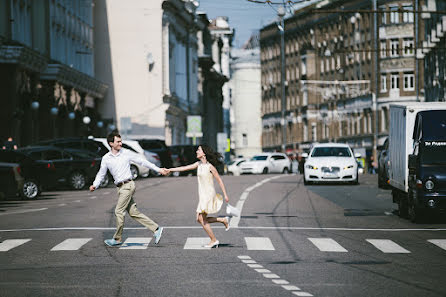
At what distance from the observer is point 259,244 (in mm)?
17766

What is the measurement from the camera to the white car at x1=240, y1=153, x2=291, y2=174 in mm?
75375

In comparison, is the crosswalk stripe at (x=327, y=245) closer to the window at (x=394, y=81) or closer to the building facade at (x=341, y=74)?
the building facade at (x=341, y=74)

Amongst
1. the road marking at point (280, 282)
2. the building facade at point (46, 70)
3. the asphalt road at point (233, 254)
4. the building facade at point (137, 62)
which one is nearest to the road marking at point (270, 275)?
the asphalt road at point (233, 254)

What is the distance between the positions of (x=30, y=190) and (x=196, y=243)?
1762cm

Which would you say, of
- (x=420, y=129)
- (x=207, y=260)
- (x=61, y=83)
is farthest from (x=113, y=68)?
(x=207, y=260)

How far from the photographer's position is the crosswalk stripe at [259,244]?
1705cm

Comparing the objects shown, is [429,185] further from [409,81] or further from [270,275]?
Result: [409,81]

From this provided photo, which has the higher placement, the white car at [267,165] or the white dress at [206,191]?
the white dress at [206,191]

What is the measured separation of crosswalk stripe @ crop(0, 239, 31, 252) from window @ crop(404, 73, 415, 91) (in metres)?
90.5

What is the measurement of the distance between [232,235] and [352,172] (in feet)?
77.0

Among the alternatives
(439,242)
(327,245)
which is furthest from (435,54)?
(327,245)

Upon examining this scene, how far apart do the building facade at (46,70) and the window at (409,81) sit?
131ft

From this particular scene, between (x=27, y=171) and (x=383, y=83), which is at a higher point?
(x=383, y=83)

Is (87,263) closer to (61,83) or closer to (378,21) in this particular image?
(61,83)
